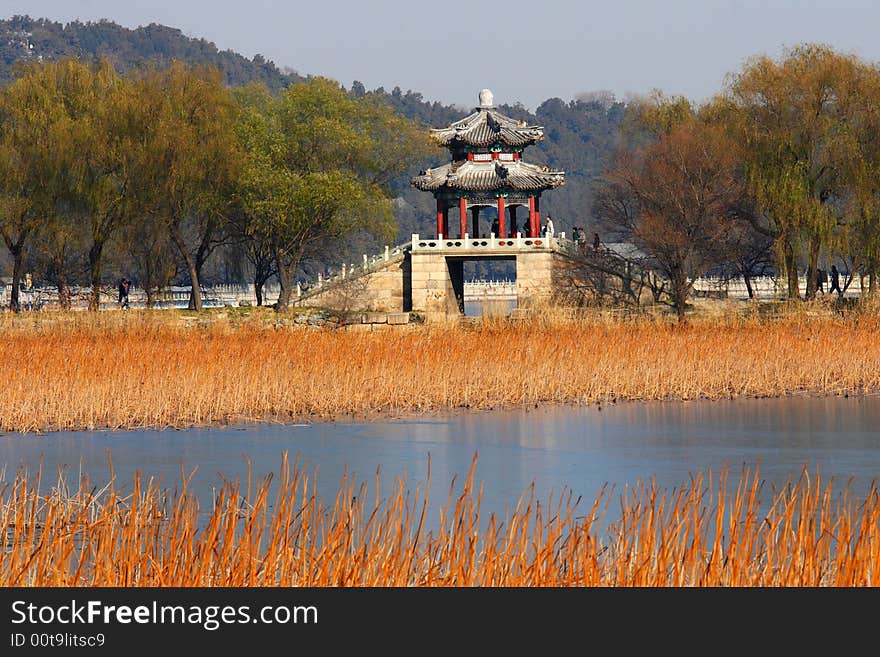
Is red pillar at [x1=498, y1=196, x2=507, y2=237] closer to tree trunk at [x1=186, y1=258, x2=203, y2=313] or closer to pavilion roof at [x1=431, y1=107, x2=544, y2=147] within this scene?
pavilion roof at [x1=431, y1=107, x2=544, y2=147]

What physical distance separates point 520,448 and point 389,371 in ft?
13.6

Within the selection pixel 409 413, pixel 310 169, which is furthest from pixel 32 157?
pixel 409 413

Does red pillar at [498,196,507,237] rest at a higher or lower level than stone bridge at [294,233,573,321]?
higher

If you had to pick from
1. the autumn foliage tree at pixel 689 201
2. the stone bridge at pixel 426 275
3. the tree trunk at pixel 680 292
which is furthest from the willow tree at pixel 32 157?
the tree trunk at pixel 680 292

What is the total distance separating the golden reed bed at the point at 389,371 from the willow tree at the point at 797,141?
1024cm

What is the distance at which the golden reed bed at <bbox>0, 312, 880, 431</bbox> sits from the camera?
1619 cm

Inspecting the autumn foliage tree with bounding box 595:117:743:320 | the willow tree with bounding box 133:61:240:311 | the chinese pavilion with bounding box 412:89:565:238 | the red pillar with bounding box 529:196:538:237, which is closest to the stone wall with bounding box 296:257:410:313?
Answer: the chinese pavilion with bounding box 412:89:565:238

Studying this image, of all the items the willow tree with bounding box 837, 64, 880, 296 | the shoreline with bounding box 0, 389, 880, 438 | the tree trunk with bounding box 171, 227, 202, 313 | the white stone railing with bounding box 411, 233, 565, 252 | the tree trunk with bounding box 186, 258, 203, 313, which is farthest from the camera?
the white stone railing with bounding box 411, 233, 565, 252

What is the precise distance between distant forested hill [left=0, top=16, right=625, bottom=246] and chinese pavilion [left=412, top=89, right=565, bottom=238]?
56.1 m

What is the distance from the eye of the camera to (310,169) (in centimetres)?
3944

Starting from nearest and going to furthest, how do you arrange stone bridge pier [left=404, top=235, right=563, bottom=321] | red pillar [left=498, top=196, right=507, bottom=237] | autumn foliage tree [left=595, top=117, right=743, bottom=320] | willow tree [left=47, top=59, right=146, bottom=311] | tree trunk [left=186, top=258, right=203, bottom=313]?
willow tree [left=47, top=59, right=146, bottom=311] < autumn foliage tree [left=595, top=117, right=743, bottom=320] < tree trunk [left=186, top=258, right=203, bottom=313] < stone bridge pier [left=404, top=235, right=563, bottom=321] < red pillar [left=498, top=196, right=507, bottom=237]

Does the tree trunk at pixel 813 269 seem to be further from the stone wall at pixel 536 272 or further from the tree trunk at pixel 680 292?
the stone wall at pixel 536 272

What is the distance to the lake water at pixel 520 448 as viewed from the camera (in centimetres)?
1227

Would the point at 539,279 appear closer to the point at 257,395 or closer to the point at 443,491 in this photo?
the point at 257,395
